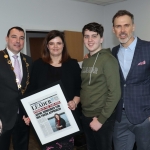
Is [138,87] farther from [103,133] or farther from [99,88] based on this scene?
[103,133]

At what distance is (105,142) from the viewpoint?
182 centimetres

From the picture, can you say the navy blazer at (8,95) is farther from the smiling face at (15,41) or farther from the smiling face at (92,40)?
the smiling face at (92,40)

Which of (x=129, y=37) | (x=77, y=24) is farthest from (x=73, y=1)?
(x=129, y=37)

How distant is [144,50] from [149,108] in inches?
21.4

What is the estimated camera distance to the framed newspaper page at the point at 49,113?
1837mm

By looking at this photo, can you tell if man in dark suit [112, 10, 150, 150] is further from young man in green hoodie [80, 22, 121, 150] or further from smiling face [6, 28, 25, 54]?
smiling face [6, 28, 25, 54]

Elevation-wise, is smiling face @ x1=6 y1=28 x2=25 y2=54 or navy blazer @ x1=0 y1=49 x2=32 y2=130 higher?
smiling face @ x1=6 y1=28 x2=25 y2=54

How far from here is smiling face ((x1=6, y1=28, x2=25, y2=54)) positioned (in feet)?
7.25

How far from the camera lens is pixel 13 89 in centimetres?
209

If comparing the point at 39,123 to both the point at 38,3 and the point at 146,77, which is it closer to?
the point at 146,77

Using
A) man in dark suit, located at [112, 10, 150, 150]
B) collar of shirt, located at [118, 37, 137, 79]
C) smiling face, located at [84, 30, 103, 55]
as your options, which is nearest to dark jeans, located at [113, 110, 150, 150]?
man in dark suit, located at [112, 10, 150, 150]

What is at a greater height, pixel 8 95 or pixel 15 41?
pixel 15 41

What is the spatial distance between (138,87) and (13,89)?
127cm

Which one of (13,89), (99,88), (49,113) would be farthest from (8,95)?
(99,88)
